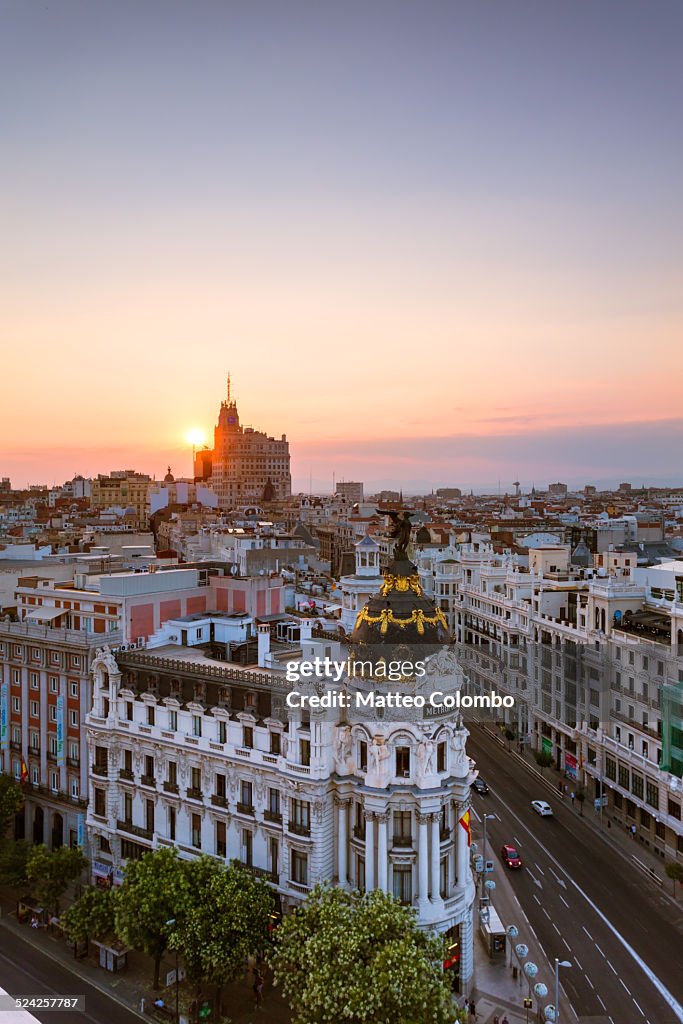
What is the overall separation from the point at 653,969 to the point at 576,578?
44278 millimetres

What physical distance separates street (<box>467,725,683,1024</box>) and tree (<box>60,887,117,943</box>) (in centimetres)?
2544

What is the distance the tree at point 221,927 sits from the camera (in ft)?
135

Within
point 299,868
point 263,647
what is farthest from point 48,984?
point 263,647

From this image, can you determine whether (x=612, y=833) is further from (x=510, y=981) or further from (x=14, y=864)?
(x=14, y=864)

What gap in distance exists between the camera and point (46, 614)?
210 feet

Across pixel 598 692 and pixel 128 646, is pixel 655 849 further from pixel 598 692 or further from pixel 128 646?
pixel 128 646

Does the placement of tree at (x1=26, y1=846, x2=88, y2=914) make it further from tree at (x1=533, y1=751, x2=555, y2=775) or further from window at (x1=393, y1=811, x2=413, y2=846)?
tree at (x1=533, y1=751, x2=555, y2=775)

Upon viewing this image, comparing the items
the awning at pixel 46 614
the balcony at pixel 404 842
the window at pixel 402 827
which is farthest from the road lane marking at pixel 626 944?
the awning at pixel 46 614

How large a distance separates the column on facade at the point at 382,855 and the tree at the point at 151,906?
1045 centimetres

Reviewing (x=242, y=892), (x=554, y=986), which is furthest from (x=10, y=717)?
(x=554, y=986)

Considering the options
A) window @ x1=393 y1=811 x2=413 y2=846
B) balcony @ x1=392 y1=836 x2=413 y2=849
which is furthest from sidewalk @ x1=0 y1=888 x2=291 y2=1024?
window @ x1=393 y1=811 x2=413 y2=846

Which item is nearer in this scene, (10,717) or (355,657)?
(355,657)

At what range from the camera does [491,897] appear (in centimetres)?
5478

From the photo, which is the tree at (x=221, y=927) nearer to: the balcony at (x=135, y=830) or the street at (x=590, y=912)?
the balcony at (x=135, y=830)
